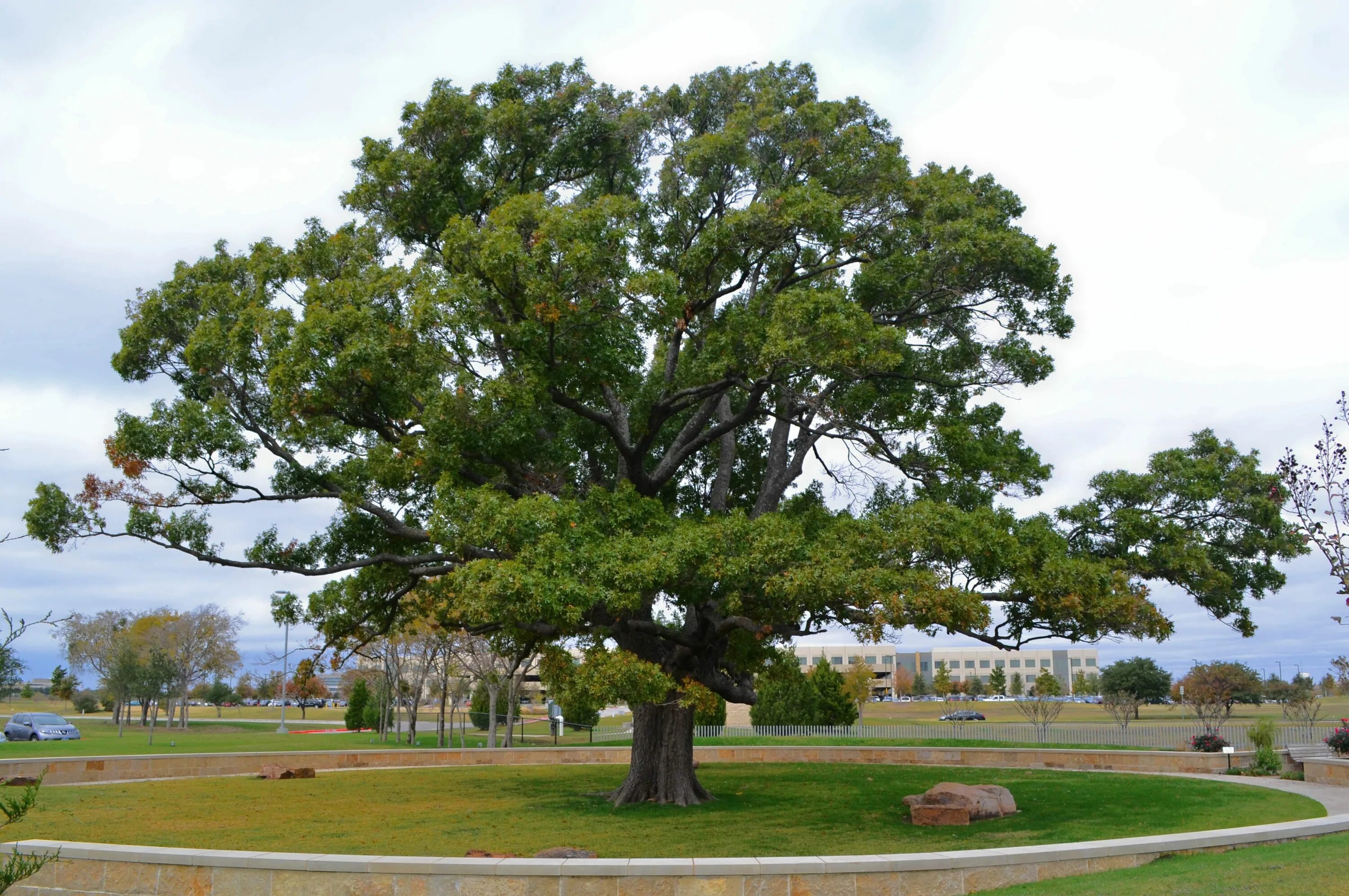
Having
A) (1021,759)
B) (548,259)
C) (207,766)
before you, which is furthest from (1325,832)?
(207,766)

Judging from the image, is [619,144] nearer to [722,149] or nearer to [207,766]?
[722,149]

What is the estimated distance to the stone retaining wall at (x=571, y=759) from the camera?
71.1 feet

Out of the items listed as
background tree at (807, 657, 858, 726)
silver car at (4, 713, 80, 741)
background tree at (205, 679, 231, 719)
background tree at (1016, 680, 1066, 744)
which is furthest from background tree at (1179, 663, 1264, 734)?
background tree at (205, 679, 231, 719)

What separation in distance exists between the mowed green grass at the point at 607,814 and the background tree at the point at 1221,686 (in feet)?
97.4

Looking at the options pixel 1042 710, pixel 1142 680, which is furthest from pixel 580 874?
pixel 1142 680

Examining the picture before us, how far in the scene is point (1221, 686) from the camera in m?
47.2

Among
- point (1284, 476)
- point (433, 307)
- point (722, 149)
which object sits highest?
point (722, 149)

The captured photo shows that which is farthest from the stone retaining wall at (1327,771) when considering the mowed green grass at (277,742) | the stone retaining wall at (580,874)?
the stone retaining wall at (580,874)

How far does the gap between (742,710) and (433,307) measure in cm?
3610

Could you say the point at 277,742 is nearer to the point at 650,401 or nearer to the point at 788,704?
the point at 788,704

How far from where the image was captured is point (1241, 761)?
72.3 feet

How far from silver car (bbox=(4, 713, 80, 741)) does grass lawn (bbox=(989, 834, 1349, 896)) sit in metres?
37.8

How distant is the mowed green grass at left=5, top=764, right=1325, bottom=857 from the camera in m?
12.9

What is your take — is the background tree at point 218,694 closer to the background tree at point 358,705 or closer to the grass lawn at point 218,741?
the grass lawn at point 218,741
